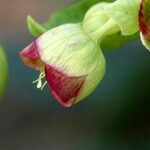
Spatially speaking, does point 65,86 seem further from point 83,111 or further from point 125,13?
point 83,111

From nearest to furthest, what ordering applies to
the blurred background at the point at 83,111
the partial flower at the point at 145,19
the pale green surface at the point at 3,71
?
the partial flower at the point at 145,19, the pale green surface at the point at 3,71, the blurred background at the point at 83,111

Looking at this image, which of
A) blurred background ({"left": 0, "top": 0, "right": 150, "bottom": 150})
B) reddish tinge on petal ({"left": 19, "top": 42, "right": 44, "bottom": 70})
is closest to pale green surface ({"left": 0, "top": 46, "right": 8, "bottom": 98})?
reddish tinge on petal ({"left": 19, "top": 42, "right": 44, "bottom": 70})

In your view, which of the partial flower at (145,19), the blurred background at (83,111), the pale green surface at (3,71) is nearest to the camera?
the partial flower at (145,19)

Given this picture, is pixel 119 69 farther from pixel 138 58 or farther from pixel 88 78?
pixel 88 78

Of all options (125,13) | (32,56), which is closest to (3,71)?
(32,56)

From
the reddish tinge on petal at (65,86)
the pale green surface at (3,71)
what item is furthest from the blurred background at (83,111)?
the reddish tinge on petal at (65,86)

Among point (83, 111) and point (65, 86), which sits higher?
point (65, 86)

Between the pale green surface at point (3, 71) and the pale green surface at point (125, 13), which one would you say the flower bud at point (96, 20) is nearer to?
the pale green surface at point (125, 13)
